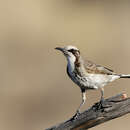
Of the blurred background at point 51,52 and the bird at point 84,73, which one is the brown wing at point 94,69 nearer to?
the bird at point 84,73

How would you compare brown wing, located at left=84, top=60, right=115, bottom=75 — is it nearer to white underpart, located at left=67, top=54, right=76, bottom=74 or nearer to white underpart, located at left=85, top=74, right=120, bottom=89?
white underpart, located at left=85, top=74, right=120, bottom=89

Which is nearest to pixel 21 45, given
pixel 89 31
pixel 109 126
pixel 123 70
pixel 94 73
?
pixel 89 31

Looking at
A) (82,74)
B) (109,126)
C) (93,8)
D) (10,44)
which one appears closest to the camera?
(82,74)

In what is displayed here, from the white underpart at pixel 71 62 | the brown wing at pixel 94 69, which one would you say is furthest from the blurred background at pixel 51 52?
the white underpart at pixel 71 62

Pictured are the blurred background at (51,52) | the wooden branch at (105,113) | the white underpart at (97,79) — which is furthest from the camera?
the blurred background at (51,52)

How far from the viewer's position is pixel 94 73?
9484 millimetres

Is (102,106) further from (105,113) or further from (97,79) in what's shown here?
(97,79)

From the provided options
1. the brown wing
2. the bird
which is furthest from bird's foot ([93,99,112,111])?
the brown wing

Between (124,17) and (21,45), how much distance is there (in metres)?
2.73

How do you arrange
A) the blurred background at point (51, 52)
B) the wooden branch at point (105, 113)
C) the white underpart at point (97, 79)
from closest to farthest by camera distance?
the wooden branch at point (105, 113) → the white underpart at point (97, 79) → the blurred background at point (51, 52)

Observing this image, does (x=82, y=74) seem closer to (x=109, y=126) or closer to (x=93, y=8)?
(x=109, y=126)

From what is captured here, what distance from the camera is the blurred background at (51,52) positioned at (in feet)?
52.6

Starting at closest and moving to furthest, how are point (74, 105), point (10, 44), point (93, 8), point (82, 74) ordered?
point (82, 74)
point (74, 105)
point (10, 44)
point (93, 8)

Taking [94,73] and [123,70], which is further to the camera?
[123,70]
